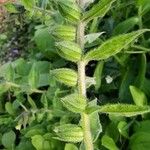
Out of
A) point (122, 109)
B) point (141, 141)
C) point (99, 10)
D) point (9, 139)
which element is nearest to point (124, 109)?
point (122, 109)

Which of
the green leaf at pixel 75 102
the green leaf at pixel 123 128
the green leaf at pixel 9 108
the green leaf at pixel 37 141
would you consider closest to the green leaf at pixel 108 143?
the green leaf at pixel 123 128

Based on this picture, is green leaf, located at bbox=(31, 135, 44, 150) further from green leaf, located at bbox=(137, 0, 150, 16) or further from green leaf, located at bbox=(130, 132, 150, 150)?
green leaf, located at bbox=(137, 0, 150, 16)

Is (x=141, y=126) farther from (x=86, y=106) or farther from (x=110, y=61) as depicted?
(x=86, y=106)

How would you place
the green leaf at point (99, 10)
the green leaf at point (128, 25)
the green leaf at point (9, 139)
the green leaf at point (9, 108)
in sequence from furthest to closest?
the green leaf at point (9, 108), the green leaf at point (9, 139), the green leaf at point (128, 25), the green leaf at point (99, 10)

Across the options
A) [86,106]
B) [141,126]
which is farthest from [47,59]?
[86,106]

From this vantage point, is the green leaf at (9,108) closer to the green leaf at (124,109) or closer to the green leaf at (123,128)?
the green leaf at (123,128)
